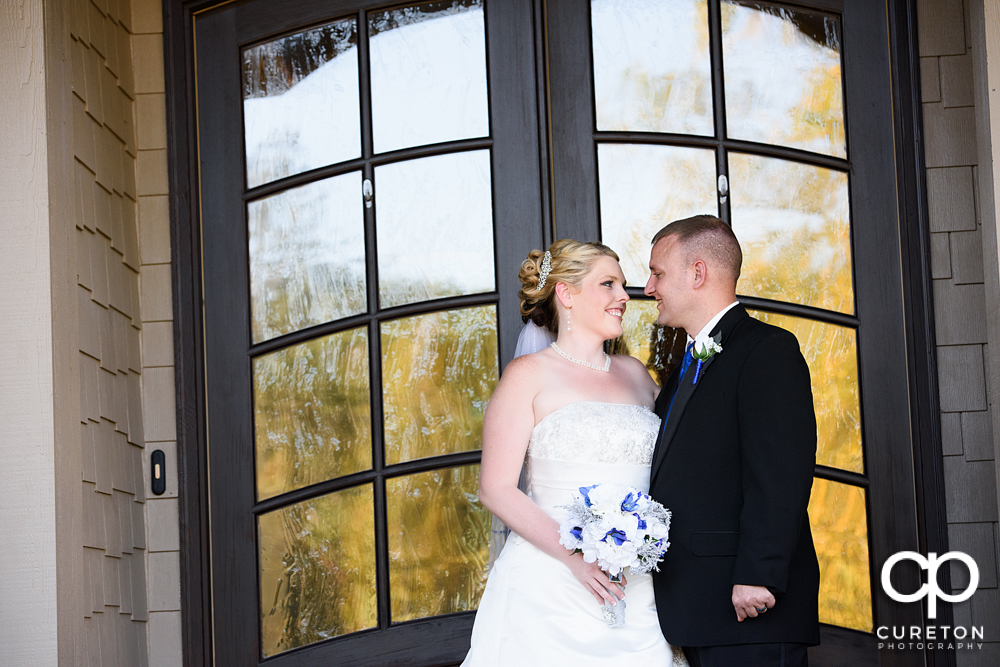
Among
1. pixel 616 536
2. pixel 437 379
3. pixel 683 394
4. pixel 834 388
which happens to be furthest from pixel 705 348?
pixel 437 379

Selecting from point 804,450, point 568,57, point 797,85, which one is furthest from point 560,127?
point 804,450

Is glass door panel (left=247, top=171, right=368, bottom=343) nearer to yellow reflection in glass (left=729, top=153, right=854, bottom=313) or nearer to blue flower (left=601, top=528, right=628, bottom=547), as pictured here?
yellow reflection in glass (left=729, top=153, right=854, bottom=313)

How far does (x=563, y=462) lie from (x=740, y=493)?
582 mm

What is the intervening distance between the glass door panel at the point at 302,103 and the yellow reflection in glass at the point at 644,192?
1.05 metres

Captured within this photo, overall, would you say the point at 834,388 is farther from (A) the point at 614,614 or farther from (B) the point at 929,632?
(A) the point at 614,614

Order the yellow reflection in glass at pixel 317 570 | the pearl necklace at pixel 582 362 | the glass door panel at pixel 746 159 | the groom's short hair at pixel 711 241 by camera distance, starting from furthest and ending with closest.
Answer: the glass door panel at pixel 746 159 < the yellow reflection in glass at pixel 317 570 < the pearl necklace at pixel 582 362 < the groom's short hair at pixel 711 241

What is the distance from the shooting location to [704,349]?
3.12m

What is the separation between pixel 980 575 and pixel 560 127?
237 cm

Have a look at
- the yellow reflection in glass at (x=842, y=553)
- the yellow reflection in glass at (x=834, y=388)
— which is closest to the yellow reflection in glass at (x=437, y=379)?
the yellow reflection in glass at (x=834, y=388)

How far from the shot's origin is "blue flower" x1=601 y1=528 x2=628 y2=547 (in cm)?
282

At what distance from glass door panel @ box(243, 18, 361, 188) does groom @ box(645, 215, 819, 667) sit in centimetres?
184

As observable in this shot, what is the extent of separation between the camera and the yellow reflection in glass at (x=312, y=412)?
4.02 m

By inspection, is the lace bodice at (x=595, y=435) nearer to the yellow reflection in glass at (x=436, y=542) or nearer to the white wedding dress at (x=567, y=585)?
the white wedding dress at (x=567, y=585)

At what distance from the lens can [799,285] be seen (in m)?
4.07
